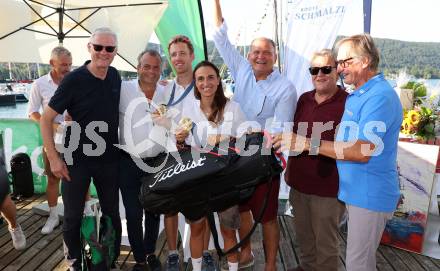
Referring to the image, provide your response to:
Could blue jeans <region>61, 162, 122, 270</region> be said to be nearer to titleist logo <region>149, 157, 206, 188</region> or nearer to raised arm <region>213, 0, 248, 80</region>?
titleist logo <region>149, 157, 206, 188</region>

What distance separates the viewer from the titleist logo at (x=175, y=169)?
1934mm

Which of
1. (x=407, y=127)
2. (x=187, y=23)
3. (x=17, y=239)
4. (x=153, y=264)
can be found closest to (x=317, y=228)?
(x=153, y=264)

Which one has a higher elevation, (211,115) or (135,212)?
(211,115)

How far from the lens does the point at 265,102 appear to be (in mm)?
Answer: 2436

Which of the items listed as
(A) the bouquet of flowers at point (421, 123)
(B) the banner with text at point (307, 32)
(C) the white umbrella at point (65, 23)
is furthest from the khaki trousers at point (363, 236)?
(C) the white umbrella at point (65, 23)

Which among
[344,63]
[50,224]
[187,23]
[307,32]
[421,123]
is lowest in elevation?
[50,224]

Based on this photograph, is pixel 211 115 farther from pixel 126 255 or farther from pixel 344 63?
pixel 126 255

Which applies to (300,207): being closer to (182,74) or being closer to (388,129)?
(388,129)

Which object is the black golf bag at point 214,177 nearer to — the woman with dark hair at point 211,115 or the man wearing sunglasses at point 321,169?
the woman with dark hair at point 211,115

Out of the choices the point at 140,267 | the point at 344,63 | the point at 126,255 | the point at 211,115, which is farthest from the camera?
the point at 126,255

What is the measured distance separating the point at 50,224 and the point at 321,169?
3007 mm

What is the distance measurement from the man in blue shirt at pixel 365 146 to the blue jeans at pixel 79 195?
145 centimetres

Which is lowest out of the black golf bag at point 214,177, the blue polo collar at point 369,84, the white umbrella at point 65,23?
the black golf bag at point 214,177

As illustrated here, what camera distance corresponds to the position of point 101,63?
95.3 inches
